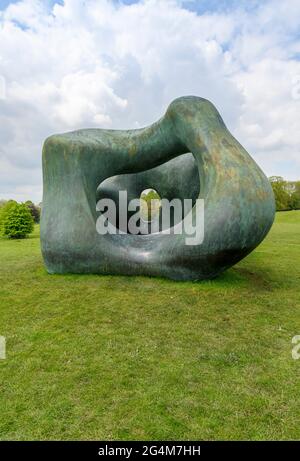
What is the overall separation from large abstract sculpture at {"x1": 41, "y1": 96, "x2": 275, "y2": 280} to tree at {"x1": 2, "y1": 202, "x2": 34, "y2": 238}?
18478 millimetres

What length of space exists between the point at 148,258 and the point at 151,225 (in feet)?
16.4

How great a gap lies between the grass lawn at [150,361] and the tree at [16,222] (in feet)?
64.3

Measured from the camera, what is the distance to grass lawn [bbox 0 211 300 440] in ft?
10.9

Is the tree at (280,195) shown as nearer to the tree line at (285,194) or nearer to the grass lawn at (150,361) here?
the tree line at (285,194)

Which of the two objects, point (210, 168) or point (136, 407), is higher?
point (210, 168)

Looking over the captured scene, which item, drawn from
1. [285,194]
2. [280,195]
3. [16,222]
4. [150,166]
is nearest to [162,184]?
[150,166]

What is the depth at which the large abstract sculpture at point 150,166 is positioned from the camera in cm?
710

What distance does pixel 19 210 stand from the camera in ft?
88.4

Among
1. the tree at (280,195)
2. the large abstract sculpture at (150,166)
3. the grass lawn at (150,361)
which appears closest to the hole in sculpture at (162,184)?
the large abstract sculpture at (150,166)

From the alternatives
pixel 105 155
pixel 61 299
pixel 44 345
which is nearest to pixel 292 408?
pixel 44 345

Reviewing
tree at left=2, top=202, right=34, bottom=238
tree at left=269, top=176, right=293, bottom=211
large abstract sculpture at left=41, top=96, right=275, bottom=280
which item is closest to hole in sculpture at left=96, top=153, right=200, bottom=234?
large abstract sculpture at left=41, top=96, right=275, bottom=280

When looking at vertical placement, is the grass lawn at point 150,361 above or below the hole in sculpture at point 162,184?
below

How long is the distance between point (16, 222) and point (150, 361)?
24.1 meters
